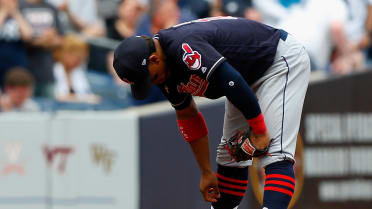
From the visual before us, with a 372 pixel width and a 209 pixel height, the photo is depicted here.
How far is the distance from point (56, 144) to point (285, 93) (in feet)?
9.38

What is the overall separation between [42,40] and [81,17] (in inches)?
29.5

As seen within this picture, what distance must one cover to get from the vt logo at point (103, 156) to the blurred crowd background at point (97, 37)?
0.83 metres

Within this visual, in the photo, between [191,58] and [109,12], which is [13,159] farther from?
[191,58]

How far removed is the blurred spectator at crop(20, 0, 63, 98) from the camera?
840 centimetres

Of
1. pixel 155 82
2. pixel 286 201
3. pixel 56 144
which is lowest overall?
pixel 56 144

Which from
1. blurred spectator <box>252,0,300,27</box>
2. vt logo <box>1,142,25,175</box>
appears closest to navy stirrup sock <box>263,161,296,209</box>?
vt logo <box>1,142,25,175</box>

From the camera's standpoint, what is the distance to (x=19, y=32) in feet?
27.5

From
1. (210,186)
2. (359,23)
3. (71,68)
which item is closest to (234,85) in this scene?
(210,186)

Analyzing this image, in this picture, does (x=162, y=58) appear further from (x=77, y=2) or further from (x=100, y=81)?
(x=77, y=2)

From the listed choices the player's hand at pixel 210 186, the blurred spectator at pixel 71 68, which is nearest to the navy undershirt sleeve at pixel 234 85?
the player's hand at pixel 210 186

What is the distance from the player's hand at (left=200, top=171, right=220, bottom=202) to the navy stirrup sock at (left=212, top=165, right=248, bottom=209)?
0.06 meters

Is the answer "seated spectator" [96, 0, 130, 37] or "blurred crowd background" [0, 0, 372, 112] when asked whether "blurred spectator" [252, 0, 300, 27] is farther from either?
"seated spectator" [96, 0, 130, 37]

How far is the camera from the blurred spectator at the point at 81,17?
902cm

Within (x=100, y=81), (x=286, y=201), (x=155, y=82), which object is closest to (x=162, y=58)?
(x=155, y=82)
